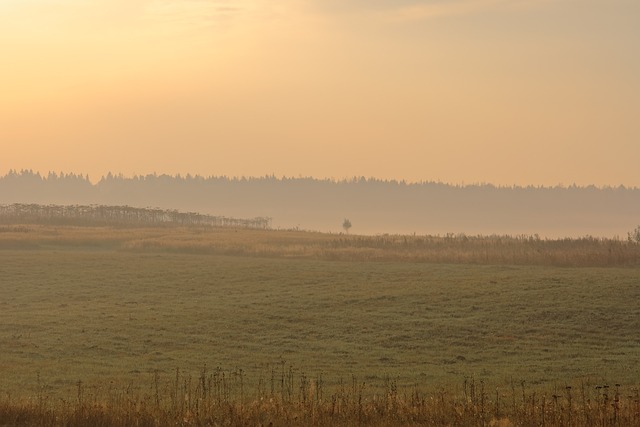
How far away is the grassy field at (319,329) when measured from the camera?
2919cm

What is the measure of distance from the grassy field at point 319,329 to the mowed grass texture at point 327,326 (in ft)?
0.30

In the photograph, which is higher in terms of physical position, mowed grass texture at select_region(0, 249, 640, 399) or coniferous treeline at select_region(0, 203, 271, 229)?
coniferous treeline at select_region(0, 203, 271, 229)

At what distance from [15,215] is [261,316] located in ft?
295

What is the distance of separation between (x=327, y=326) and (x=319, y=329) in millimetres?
880

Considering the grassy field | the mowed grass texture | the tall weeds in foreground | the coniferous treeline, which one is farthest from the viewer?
the coniferous treeline

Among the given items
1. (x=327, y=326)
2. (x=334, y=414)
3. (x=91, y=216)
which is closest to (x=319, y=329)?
(x=327, y=326)

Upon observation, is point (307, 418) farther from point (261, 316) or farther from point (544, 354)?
point (261, 316)

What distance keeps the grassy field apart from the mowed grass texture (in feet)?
0.30

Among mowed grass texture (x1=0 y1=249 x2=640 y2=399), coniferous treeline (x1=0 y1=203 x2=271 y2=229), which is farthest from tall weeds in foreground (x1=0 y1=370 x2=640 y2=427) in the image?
coniferous treeline (x1=0 y1=203 x2=271 y2=229)

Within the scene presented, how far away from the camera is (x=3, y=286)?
55719 mm

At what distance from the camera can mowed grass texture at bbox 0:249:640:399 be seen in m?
30.5

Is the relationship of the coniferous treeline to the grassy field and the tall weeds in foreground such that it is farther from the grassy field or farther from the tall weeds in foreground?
the tall weeds in foreground

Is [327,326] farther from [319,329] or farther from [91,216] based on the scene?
[91,216]

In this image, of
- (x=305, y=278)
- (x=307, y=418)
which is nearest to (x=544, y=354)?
(x=307, y=418)
